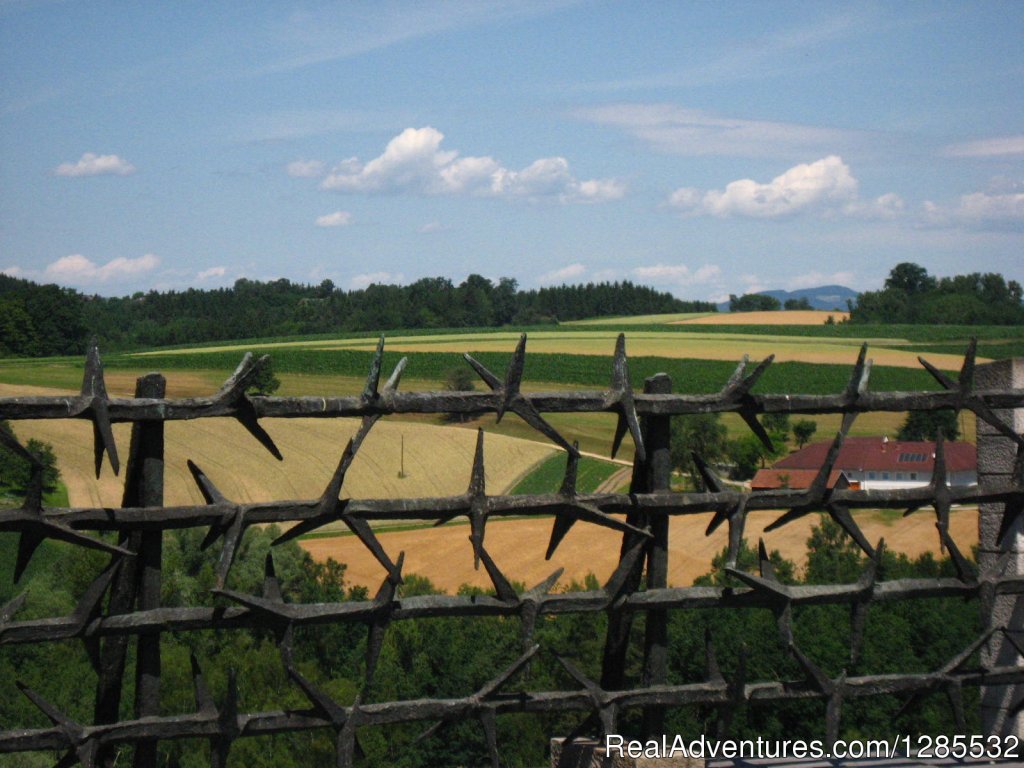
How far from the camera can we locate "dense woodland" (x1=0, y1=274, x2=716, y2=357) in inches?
2945

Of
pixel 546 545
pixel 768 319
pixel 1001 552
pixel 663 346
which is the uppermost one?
pixel 768 319

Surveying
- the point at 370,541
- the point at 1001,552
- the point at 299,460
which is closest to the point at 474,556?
the point at 370,541

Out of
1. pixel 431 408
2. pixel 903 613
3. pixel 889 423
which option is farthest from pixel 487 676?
pixel 889 423

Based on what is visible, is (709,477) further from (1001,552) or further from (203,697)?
(203,697)

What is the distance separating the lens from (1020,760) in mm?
5523

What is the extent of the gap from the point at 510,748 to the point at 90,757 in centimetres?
1444

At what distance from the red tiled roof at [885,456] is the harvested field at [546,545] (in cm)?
227

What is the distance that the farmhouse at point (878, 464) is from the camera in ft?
154

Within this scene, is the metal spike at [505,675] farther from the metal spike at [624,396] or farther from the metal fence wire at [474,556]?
the metal spike at [624,396]

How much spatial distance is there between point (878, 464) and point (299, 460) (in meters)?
25.6

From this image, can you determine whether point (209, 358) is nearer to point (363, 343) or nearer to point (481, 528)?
point (363, 343)

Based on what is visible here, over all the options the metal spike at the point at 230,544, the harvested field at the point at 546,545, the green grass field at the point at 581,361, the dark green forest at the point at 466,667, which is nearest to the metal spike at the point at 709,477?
the metal spike at the point at 230,544

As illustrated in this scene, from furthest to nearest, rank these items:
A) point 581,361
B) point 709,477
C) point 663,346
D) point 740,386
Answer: point 663,346 < point 581,361 < point 709,477 < point 740,386

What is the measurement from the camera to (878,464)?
161ft
